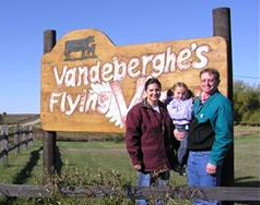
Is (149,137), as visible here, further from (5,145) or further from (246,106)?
(246,106)

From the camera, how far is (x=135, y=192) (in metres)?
4.75

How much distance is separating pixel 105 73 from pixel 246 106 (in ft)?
182

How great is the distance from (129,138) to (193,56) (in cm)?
131

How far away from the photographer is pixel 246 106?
2416 inches

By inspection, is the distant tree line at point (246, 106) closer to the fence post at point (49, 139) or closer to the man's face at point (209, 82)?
the fence post at point (49, 139)

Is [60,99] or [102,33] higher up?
[102,33]

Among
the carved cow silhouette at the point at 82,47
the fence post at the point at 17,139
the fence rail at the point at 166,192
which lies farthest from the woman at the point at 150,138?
the fence post at the point at 17,139

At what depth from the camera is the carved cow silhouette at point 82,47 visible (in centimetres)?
762

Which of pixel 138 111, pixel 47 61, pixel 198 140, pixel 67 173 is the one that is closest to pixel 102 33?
pixel 47 61

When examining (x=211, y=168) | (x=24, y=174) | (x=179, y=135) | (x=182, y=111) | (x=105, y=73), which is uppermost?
(x=105, y=73)

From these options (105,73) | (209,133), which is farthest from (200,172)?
(105,73)

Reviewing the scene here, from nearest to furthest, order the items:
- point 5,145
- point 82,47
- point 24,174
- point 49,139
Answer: point 82,47, point 49,139, point 24,174, point 5,145

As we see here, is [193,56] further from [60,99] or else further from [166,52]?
[60,99]

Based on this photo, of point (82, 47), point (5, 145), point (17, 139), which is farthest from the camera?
point (17, 139)
